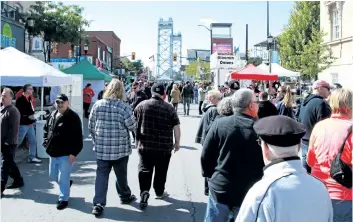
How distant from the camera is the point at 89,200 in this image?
6.57 m

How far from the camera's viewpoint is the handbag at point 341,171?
132 inches

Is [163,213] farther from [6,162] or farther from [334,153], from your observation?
[334,153]

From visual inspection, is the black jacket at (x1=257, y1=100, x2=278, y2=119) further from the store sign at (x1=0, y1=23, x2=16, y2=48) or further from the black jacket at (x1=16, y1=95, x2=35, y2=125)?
the store sign at (x1=0, y1=23, x2=16, y2=48)

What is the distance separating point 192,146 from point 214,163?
8203 millimetres

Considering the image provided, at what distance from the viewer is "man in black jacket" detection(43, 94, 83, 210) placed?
239 inches

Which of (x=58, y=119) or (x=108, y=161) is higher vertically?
(x=58, y=119)

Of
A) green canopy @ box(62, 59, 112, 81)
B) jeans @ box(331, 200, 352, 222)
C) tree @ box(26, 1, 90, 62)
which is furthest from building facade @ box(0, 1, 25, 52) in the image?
jeans @ box(331, 200, 352, 222)

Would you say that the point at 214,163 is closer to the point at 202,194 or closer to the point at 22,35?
the point at 202,194

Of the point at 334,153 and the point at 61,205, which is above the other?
the point at 334,153

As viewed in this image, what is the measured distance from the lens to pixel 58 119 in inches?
243

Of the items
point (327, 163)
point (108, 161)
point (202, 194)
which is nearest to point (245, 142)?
point (327, 163)

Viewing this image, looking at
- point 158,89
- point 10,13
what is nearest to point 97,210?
point 158,89

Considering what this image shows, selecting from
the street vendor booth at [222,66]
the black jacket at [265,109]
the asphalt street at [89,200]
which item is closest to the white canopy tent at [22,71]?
the asphalt street at [89,200]

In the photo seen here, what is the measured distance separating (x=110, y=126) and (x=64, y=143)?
811 millimetres
